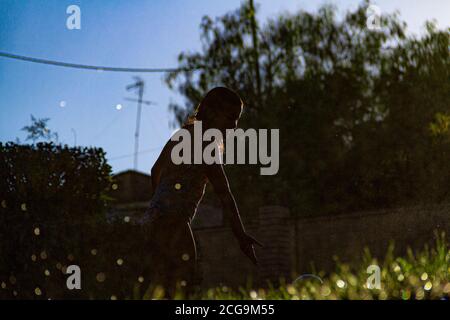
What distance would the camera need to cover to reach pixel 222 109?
569 cm

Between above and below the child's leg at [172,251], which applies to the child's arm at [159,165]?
above

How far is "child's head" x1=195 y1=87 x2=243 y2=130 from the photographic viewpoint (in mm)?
5668

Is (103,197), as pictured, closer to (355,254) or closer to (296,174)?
(355,254)

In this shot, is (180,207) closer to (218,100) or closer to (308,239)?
(218,100)

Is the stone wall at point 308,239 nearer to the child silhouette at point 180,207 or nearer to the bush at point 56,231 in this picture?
the bush at point 56,231

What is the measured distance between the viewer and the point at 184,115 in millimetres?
25922

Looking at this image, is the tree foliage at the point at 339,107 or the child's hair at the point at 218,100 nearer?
the child's hair at the point at 218,100

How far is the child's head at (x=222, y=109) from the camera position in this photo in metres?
5.67

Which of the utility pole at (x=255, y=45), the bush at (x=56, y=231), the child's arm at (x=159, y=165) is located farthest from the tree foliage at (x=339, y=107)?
the child's arm at (x=159, y=165)

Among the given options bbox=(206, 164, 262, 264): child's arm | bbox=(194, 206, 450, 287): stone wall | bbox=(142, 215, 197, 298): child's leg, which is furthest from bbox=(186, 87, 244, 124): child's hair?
bbox=(194, 206, 450, 287): stone wall

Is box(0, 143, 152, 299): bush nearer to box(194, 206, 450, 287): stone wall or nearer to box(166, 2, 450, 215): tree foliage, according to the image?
box(194, 206, 450, 287): stone wall

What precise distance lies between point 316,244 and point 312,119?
16.6 ft

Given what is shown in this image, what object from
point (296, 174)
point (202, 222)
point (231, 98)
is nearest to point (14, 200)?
point (231, 98)

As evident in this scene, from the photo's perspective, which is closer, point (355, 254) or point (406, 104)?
point (355, 254)
